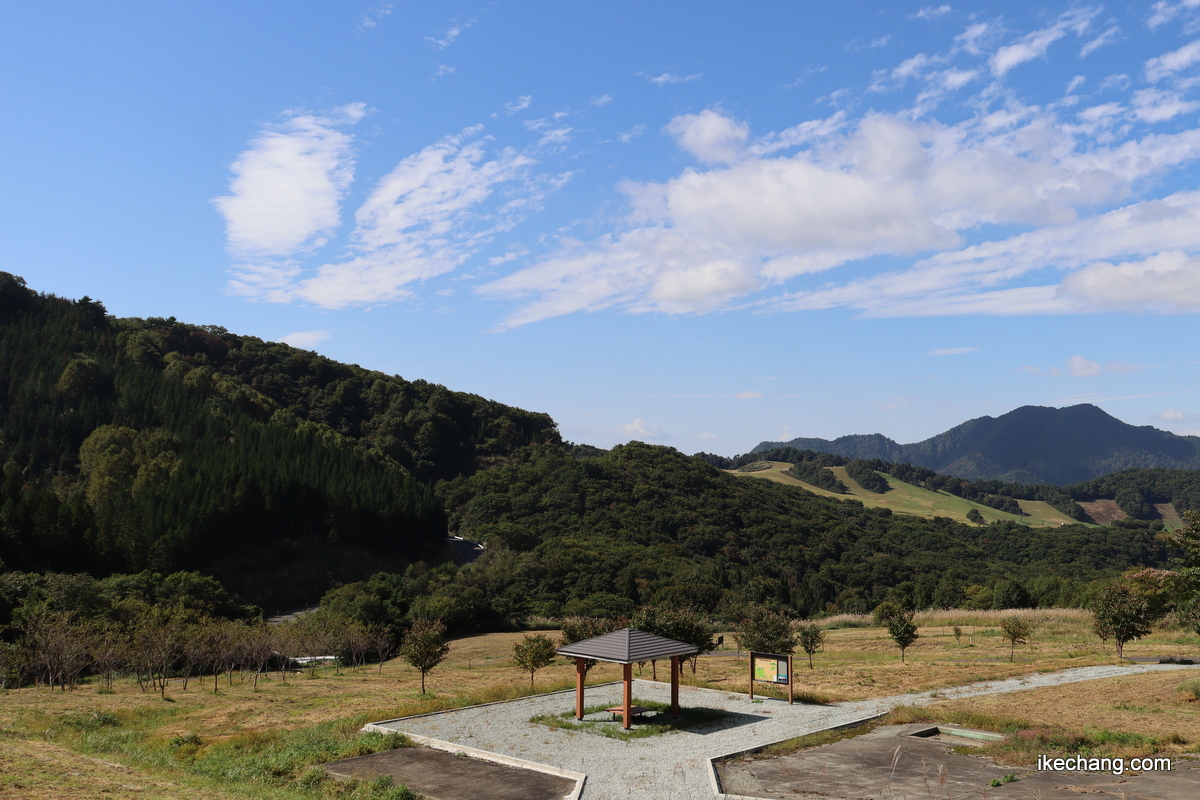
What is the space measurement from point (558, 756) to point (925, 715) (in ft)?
39.0

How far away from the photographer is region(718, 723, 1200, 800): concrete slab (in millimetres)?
15328

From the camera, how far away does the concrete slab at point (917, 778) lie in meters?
15.3

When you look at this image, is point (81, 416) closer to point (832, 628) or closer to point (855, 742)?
point (832, 628)

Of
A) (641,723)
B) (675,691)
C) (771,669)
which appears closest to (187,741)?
(641,723)

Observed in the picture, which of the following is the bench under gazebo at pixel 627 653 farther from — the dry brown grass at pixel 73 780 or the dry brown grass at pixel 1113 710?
the dry brown grass at pixel 73 780

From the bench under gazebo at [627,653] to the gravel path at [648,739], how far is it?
159 cm

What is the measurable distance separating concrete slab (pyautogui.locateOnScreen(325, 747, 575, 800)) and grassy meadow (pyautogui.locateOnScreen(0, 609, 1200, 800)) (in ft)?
3.15

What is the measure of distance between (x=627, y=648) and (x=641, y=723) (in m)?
2.56

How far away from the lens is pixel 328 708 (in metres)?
28.1

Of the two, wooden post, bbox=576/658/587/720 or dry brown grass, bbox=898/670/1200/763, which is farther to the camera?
wooden post, bbox=576/658/587/720

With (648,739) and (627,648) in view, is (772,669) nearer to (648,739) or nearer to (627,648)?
(627,648)

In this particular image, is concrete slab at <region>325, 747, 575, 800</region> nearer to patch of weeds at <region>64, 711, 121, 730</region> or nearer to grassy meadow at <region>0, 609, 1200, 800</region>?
grassy meadow at <region>0, 609, 1200, 800</region>

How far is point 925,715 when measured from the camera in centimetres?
2348

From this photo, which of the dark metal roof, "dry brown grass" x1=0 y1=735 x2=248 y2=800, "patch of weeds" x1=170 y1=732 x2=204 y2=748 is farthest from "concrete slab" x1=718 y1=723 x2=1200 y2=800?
"patch of weeds" x1=170 y1=732 x2=204 y2=748
